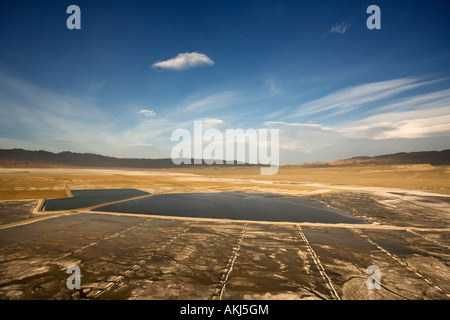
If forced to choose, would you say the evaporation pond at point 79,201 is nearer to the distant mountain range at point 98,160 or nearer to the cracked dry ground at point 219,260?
the cracked dry ground at point 219,260

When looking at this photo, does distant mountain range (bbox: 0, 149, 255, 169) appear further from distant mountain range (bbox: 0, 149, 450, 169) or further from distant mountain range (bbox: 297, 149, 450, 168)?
distant mountain range (bbox: 297, 149, 450, 168)

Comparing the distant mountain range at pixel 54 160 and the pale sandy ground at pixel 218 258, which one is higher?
the distant mountain range at pixel 54 160

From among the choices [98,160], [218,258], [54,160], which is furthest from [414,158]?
[54,160]

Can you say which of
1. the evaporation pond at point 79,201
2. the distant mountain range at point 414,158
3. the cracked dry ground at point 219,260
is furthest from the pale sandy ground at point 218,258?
the distant mountain range at point 414,158

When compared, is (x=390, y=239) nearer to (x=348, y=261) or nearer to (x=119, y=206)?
(x=348, y=261)

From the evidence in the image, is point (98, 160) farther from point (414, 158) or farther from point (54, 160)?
point (414, 158)

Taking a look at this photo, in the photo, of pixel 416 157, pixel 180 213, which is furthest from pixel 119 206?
pixel 416 157
